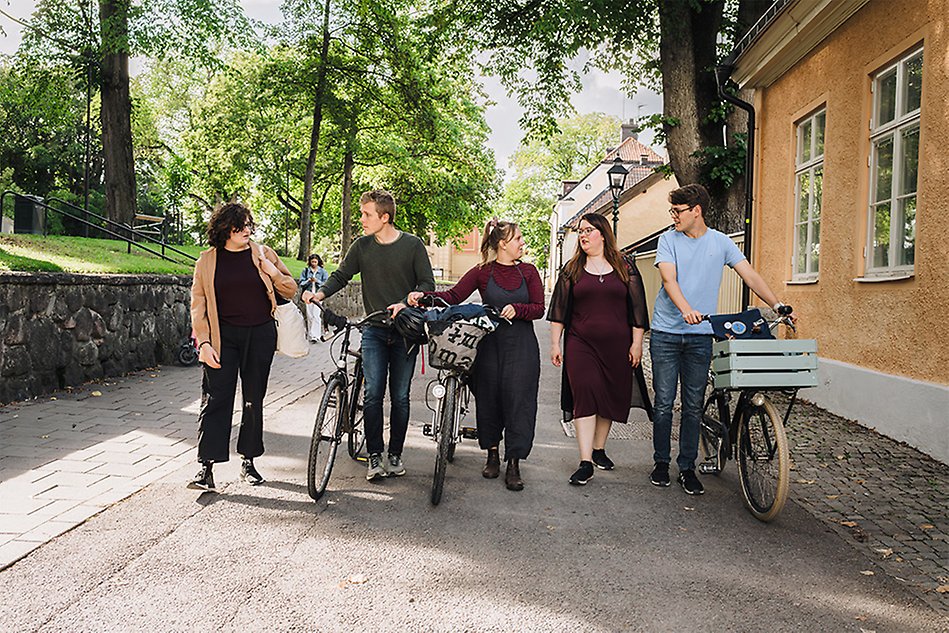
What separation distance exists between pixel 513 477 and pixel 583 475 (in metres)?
0.49

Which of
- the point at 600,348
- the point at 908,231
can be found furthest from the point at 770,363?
the point at 908,231

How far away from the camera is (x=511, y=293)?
18.7 feet

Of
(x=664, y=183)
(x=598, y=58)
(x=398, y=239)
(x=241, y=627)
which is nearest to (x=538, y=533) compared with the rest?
(x=241, y=627)

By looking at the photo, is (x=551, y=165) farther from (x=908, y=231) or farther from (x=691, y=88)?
(x=908, y=231)

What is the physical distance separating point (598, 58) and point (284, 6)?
501 inches

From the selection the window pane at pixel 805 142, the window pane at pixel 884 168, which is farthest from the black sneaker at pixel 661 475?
the window pane at pixel 805 142

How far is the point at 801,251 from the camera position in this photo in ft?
36.0

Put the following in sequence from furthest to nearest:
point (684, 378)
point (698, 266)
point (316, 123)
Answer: point (316, 123)
point (684, 378)
point (698, 266)

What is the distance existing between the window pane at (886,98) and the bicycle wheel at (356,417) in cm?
604

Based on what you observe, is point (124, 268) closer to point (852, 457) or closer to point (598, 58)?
point (852, 457)

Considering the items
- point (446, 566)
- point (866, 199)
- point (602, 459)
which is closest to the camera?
point (446, 566)

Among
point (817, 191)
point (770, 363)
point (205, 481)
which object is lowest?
point (205, 481)

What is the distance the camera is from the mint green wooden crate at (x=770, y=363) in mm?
4918

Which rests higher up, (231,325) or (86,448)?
(231,325)
